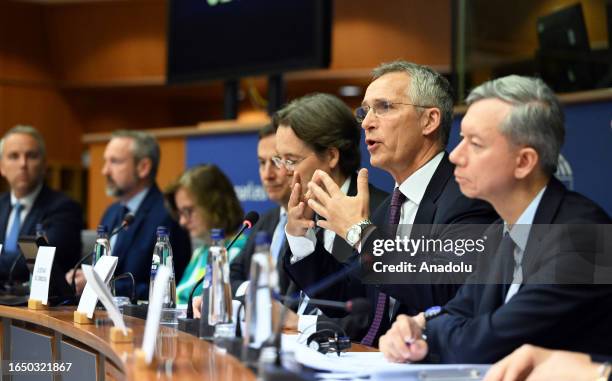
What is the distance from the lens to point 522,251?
2.10 metres

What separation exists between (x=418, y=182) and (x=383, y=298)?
36 cm

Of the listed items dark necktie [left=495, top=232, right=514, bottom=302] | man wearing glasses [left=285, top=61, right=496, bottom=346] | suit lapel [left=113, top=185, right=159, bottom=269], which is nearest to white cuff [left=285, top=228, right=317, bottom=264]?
man wearing glasses [left=285, top=61, right=496, bottom=346]

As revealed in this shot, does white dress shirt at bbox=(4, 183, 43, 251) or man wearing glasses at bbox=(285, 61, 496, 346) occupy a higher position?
man wearing glasses at bbox=(285, 61, 496, 346)

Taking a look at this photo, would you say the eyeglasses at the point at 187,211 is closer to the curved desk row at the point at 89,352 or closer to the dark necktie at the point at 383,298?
the curved desk row at the point at 89,352

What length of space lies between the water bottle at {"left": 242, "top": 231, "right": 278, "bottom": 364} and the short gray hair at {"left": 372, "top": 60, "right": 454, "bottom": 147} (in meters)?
1.05

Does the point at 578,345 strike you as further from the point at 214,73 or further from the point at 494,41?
the point at 214,73

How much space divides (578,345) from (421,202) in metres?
0.83

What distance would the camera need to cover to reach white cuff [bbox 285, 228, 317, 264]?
283 centimetres

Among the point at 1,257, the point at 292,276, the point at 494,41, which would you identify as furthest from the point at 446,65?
the point at 292,276

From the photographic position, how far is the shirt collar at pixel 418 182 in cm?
275

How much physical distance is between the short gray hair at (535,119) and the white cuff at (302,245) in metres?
0.92

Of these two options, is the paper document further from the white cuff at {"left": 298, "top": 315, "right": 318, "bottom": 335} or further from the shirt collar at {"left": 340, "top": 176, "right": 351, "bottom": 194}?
the shirt collar at {"left": 340, "top": 176, "right": 351, "bottom": 194}

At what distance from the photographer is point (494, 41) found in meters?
5.40

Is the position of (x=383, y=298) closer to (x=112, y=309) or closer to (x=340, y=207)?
(x=340, y=207)
